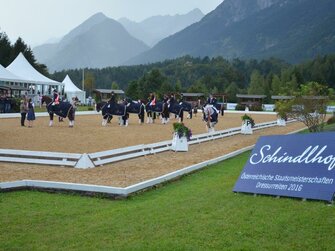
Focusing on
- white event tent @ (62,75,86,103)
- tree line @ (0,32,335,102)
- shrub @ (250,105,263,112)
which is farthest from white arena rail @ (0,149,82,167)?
shrub @ (250,105,263,112)

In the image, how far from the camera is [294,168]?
8.80m

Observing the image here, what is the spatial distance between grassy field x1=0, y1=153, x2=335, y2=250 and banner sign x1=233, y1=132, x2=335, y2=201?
22 cm

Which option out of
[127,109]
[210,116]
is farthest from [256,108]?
[210,116]

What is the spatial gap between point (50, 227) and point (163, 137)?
14.5 metres

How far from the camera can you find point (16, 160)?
45.5 feet

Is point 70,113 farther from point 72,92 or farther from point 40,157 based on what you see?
point 72,92

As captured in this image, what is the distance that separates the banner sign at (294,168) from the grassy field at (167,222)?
22 centimetres

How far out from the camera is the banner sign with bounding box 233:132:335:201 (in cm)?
828

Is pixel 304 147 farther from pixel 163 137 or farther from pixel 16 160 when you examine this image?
pixel 163 137

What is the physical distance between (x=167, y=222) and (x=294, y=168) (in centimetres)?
282

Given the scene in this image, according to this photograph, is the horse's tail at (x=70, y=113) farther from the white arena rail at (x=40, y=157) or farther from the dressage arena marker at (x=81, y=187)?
the dressage arena marker at (x=81, y=187)

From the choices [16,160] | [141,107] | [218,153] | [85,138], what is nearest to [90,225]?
[16,160]

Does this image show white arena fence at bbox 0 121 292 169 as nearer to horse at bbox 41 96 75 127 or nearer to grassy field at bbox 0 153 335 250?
grassy field at bbox 0 153 335 250

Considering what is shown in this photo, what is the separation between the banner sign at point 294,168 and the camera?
828cm
